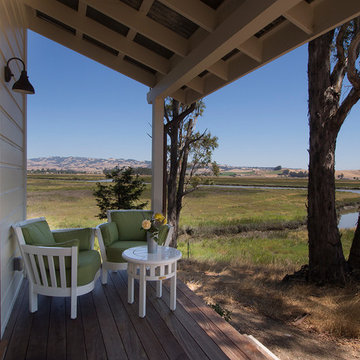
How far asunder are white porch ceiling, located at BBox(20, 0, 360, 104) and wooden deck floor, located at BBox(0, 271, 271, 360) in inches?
91.3

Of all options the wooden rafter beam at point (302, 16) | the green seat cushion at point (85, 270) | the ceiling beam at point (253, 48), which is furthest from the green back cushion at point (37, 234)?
the wooden rafter beam at point (302, 16)

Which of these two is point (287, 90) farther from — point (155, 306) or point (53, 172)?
point (155, 306)

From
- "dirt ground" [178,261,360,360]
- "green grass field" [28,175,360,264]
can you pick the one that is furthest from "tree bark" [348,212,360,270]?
"green grass field" [28,175,360,264]

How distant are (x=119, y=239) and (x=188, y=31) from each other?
2.64 meters

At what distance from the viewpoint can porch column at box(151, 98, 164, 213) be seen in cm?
434

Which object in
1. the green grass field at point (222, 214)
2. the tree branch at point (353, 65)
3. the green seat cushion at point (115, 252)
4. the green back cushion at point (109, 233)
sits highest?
the tree branch at point (353, 65)

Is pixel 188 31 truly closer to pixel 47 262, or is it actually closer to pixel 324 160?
pixel 47 262

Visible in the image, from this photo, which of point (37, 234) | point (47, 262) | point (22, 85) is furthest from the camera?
point (37, 234)

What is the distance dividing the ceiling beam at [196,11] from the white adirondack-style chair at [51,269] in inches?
87.2

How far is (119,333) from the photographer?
2229 mm

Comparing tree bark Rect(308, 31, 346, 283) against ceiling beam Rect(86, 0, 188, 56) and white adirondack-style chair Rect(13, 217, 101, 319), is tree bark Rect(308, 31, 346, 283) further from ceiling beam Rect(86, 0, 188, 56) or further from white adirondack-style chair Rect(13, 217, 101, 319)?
white adirondack-style chair Rect(13, 217, 101, 319)

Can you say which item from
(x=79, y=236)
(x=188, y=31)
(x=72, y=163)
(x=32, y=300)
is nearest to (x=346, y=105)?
(x=188, y=31)

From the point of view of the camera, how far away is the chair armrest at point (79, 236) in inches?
126

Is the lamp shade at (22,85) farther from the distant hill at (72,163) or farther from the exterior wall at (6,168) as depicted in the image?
the distant hill at (72,163)
